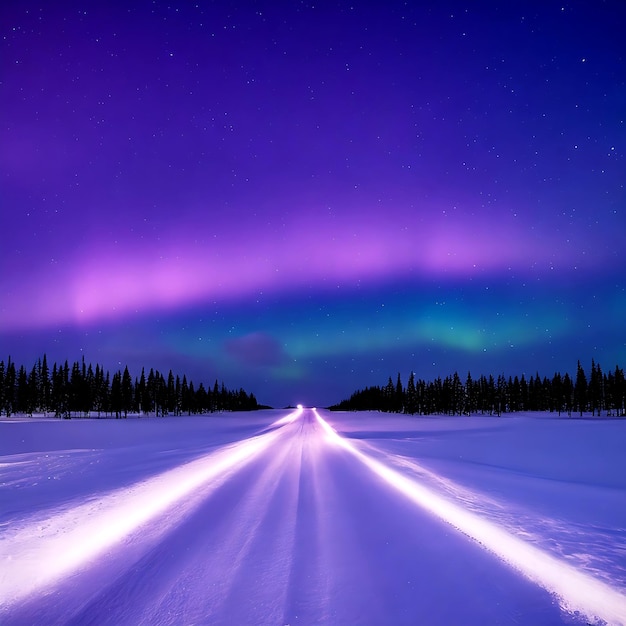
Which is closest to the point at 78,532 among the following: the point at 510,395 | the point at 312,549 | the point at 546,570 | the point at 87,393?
the point at 312,549

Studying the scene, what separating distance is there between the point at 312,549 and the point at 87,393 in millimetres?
105073

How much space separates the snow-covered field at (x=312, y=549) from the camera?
133 inches

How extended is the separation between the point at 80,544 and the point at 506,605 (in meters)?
5.02

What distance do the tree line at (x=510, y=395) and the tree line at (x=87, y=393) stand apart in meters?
69.4

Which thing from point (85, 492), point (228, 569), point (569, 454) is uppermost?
point (228, 569)

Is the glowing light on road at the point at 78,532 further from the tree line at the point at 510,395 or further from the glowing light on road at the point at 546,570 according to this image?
the tree line at the point at 510,395

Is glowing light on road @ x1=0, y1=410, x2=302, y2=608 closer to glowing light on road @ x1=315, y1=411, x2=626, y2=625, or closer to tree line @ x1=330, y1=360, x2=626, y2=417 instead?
glowing light on road @ x1=315, y1=411, x2=626, y2=625

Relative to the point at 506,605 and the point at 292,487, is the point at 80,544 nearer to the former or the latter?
the point at 292,487

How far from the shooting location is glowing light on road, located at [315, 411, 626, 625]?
3457 mm

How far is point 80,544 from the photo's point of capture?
4988 mm

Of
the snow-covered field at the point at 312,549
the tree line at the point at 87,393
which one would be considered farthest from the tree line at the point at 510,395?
the snow-covered field at the point at 312,549

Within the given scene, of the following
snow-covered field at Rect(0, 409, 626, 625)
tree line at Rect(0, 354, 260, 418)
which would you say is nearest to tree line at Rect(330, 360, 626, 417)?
tree line at Rect(0, 354, 260, 418)

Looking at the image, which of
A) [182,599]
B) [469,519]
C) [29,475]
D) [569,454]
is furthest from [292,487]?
[569,454]

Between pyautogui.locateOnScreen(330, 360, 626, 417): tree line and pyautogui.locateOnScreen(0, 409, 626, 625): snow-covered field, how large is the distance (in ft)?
367
